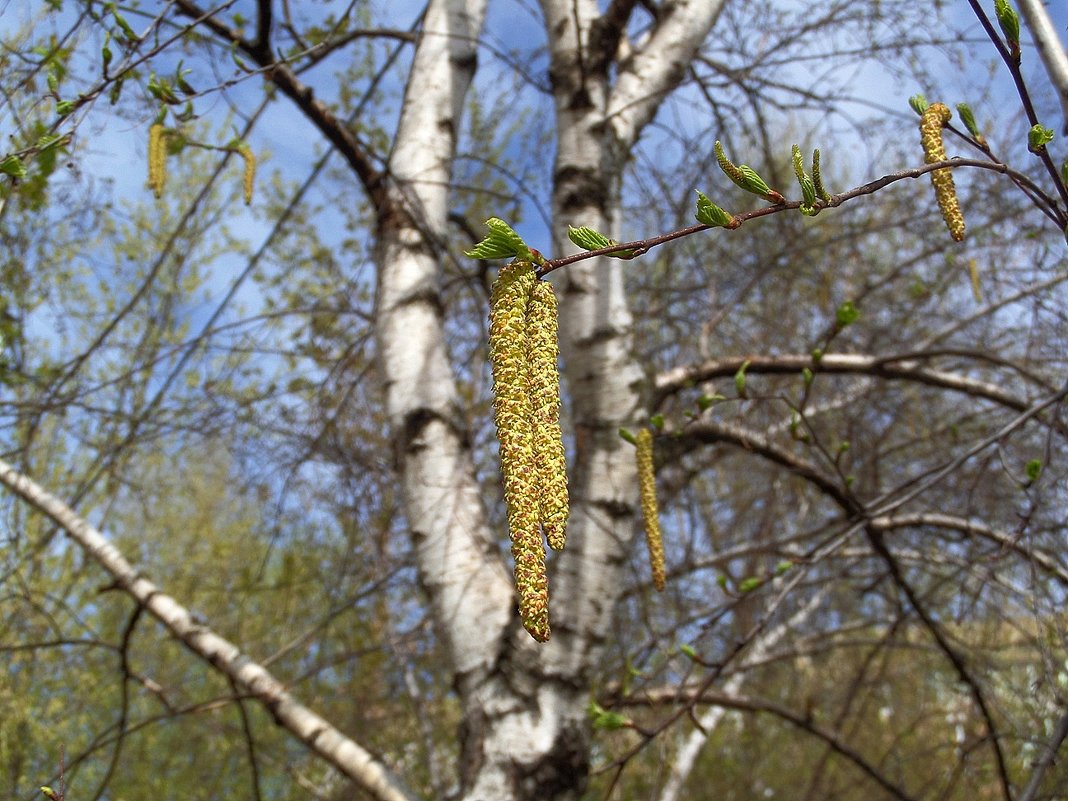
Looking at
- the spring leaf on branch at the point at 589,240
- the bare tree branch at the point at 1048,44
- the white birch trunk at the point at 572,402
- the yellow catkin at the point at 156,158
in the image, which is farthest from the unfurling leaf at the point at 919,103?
the yellow catkin at the point at 156,158

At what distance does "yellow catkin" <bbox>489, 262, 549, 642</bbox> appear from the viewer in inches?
31.0

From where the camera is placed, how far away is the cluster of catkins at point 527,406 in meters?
0.79

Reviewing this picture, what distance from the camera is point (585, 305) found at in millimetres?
2520

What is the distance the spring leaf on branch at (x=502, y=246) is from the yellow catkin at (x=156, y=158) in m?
1.48

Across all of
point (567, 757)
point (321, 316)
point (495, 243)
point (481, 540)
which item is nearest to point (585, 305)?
point (481, 540)

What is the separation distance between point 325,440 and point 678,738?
12.0ft

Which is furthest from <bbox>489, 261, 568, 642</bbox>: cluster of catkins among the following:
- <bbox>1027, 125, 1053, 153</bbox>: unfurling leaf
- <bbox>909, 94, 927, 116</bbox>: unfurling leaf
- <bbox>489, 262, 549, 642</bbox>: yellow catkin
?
<bbox>909, 94, 927, 116</bbox>: unfurling leaf

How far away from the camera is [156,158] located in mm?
2074

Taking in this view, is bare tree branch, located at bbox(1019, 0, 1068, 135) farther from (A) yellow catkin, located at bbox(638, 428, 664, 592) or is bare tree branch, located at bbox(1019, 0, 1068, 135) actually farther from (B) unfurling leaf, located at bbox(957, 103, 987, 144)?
(A) yellow catkin, located at bbox(638, 428, 664, 592)

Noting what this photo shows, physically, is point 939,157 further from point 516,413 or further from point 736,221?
point 516,413

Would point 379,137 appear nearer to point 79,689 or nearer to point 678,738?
point 79,689

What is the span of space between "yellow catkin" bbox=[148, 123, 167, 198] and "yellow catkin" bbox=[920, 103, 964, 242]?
1.58m

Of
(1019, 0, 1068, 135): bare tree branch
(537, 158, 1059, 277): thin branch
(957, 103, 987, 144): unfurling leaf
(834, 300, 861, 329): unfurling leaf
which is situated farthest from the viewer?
(834, 300, 861, 329): unfurling leaf

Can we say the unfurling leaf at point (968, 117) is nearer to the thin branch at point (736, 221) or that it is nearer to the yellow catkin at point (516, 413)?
the thin branch at point (736, 221)
